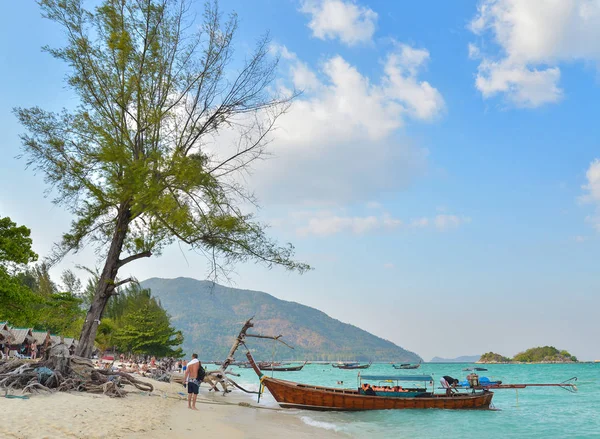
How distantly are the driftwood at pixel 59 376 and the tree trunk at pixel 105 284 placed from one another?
0.52 meters

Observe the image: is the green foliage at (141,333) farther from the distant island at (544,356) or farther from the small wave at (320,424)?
the distant island at (544,356)

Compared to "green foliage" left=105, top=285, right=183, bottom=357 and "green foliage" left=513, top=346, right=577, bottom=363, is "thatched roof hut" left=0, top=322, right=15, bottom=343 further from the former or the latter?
"green foliage" left=513, top=346, right=577, bottom=363

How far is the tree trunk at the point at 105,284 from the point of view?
1323 centimetres

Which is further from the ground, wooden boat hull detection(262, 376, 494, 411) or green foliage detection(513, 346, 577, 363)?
green foliage detection(513, 346, 577, 363)

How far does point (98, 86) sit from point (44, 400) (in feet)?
29.2

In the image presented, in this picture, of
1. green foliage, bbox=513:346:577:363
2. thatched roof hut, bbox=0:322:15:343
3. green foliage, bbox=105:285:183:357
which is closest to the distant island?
green foliage, bbox=513:346:577:363

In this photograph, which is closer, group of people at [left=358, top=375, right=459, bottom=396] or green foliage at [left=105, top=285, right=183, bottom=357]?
group of people at [left=358, top=375, right=459, bottom=396]

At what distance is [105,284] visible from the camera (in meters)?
13.3

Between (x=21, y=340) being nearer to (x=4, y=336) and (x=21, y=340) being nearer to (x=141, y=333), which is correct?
(x=4, y=336)

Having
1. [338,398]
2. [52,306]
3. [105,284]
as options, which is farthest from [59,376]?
[52,306]

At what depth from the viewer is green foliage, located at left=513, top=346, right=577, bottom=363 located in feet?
570

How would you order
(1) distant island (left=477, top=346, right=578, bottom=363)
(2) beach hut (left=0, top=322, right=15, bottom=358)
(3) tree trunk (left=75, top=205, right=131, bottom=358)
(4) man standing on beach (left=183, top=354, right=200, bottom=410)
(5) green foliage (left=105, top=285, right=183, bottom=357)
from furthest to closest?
(1) distant island (left=477, top=346, right=578, bottom=363) → (5) green foliage (left=105, top=285, right=183, bottom=357) → (2) beach hut (left=0, top=322, right=15, bottom=358) → (3) tree trunk (left=75, top=205, right=131, bottom=358) → (4) man standing on beach (left=183, top=354, right=200, bottom=410)

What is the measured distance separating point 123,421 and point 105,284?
552cm

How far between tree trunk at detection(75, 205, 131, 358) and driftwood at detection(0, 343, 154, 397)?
52 centimetres
